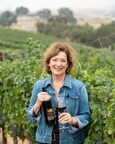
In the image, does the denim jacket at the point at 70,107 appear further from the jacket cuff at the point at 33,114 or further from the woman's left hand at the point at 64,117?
the woman's left hand at the point at 64,117

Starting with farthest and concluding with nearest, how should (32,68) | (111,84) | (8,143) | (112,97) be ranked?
(8,143), (32,68), (111,84), (112,97)

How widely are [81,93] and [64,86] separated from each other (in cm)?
18

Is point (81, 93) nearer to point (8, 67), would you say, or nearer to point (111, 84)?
point (111, 84)

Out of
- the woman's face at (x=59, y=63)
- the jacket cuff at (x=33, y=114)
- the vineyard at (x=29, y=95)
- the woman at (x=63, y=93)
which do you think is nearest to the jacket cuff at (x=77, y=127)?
the woman at (x=63, y=93)

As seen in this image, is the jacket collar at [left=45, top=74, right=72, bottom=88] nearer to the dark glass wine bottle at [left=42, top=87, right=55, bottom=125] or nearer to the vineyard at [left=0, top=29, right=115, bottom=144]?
the dark glass wine bottle at [left=42, top=87, right=55, bottom=125]

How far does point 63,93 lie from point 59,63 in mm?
300

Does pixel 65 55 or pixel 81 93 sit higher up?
pixel 65 55

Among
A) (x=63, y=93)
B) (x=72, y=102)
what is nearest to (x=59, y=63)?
(x=63, y=93)

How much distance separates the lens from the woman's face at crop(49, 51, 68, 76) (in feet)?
13.5

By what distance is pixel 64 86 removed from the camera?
418cm

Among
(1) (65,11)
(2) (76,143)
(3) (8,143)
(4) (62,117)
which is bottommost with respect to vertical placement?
(3) (8,143)

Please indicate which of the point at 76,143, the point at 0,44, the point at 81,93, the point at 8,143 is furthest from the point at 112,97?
the point at 0,44

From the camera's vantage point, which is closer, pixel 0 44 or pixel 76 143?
pixel 76 143

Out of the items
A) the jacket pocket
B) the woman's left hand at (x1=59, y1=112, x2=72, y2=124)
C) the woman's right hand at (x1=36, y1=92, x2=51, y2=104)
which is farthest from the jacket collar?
the woman's left hand at (x1=59, y1=112, x2=72, y2=124)
